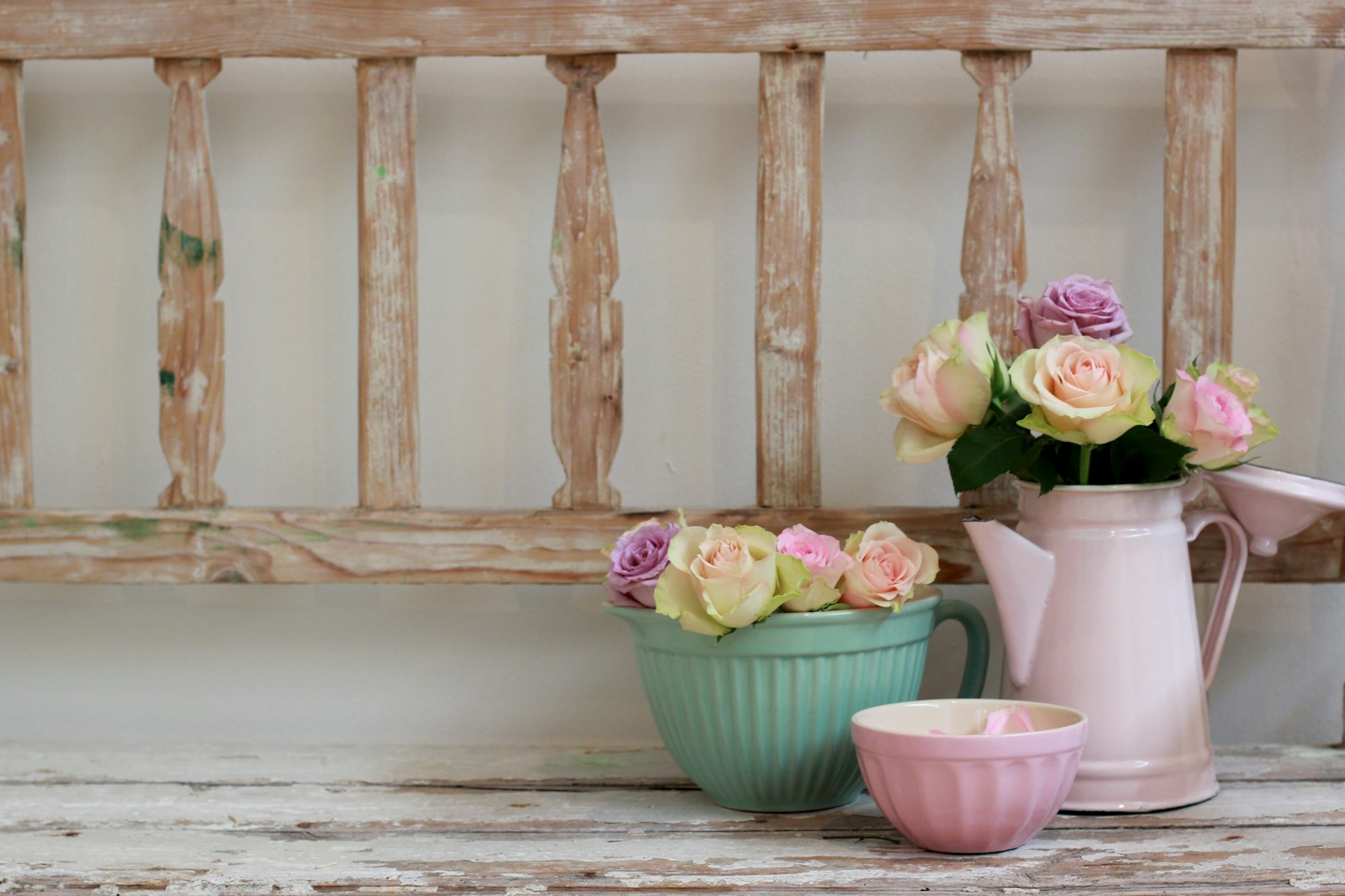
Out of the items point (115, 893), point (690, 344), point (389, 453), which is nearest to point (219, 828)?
point (115, 893)

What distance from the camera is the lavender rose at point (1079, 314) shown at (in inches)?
28.2

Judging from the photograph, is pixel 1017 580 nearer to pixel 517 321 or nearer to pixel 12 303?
pixel 517 321

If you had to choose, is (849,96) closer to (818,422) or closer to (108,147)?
(818,422)

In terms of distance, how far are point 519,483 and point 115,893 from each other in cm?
43

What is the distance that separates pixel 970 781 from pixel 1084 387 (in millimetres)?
232

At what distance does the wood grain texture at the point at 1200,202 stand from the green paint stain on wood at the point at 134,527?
0.76 metres

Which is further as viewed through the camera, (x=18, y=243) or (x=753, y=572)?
(x=18, y=243)

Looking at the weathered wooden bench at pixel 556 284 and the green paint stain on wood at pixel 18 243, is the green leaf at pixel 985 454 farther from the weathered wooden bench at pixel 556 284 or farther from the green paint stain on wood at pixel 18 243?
the green paint stain on wood at pixel 18 243

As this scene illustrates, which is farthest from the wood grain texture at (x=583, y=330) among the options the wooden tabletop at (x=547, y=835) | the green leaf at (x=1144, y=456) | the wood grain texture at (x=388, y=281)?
the green leaf at (x=1144, y=456)

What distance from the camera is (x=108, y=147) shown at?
3.06 ft

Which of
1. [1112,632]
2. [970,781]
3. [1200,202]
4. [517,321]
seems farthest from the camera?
[517,321]

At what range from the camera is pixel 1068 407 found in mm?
643

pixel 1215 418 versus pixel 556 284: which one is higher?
pixel 556 284

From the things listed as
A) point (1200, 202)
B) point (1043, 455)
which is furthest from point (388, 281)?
point (1200, 202)
